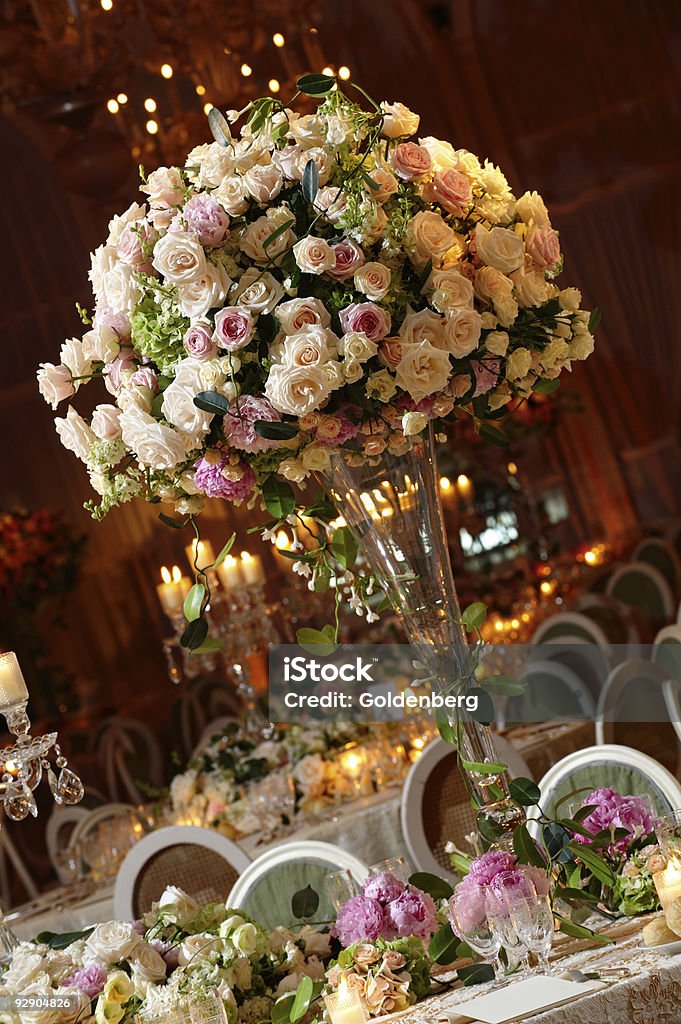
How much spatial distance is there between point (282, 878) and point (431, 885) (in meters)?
0.83

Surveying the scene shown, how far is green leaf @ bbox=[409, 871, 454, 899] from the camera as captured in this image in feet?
7.84

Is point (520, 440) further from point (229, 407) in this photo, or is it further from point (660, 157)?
point (229, 407)

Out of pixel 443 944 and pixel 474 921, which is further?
pixel 443 944

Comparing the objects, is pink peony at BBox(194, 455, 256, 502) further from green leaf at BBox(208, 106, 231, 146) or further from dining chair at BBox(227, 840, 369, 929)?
dining chair at BBox(227, 840, 369, 929)

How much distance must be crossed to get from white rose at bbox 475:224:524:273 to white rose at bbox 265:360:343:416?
1.14 feet

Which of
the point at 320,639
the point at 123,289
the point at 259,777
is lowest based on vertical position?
the point at 259,777

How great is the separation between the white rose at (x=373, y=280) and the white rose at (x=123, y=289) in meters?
0.40

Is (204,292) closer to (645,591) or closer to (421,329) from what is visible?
(421,329)

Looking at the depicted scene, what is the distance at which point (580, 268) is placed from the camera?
27.8 feet

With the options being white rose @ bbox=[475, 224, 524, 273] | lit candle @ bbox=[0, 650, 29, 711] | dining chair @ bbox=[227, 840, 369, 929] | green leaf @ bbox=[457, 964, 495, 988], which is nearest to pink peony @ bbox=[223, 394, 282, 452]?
white rose @ bbox=[475, 224, 524, 273]

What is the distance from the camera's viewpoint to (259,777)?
5.00 metres

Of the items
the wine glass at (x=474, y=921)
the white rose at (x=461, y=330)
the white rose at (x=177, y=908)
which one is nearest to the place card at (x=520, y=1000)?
the wine glass at (x=474, y=921)

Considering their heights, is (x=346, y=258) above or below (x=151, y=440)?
above

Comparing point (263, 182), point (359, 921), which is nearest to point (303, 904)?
point (359, 921)
